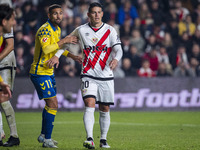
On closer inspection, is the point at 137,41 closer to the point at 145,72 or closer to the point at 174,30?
the point at 145,72

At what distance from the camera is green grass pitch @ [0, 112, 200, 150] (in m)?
8.12

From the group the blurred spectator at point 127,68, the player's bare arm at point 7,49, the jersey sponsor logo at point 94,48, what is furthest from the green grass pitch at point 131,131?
the blurred spectator at point 127,68

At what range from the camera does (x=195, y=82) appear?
54.1ft

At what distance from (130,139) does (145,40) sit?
9.74 metres

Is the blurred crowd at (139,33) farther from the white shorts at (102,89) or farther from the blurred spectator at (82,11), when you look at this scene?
the white shorts at (102,89)

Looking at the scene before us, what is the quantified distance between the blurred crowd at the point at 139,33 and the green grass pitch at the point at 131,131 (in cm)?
223

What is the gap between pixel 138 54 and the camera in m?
17.9

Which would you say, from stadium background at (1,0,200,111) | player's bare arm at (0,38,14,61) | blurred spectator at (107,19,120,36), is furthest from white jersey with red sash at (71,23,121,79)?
blurred spectator at (107,19,120,36)

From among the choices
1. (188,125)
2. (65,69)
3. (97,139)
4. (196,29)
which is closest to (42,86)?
(97,139)

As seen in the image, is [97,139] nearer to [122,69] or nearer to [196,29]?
[122,69]

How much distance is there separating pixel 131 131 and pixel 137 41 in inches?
312

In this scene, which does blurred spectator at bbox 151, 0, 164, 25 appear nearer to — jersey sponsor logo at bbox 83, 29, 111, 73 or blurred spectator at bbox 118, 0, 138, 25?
blurred spectator at bbox 118, 0, 138, 25

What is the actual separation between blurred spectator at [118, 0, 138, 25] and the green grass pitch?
4969 mm

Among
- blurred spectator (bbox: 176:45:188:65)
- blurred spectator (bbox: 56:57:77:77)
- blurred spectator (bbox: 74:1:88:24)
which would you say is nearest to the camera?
blurred spectator (bbox: 56:57:77:77)
